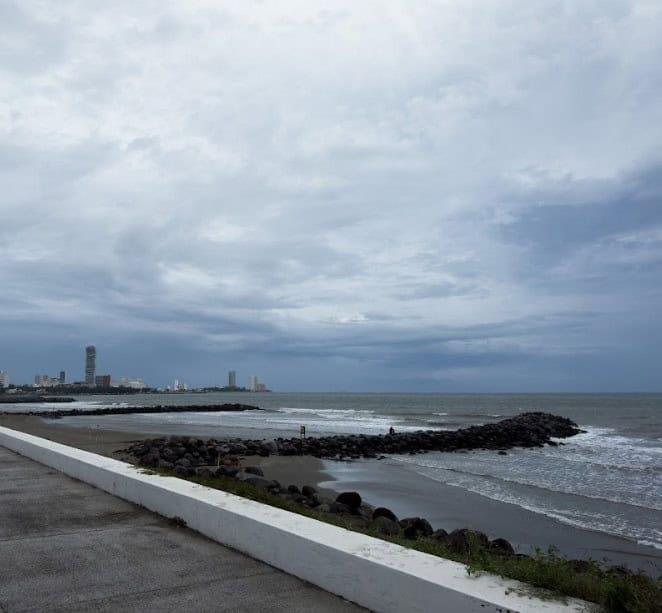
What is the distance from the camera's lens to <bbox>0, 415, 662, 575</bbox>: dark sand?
9312mm

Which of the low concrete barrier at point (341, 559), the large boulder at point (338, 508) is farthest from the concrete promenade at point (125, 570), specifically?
the large boulder at point (338, 508)

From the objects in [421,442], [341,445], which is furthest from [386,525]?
[421,442]

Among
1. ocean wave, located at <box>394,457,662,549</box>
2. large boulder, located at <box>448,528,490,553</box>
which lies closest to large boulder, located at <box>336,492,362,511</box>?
large boulder, located at <box>448,528,490,553</box>

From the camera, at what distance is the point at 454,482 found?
15.9 metres

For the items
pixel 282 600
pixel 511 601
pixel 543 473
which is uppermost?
pixel 511 601

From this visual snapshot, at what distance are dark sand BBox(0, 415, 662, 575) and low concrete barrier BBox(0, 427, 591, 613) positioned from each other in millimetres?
5588

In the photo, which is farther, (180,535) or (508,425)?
(508,425)


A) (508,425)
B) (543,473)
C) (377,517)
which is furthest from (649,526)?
(508,425)

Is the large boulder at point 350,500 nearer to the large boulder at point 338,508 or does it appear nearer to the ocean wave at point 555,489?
the large boulder at point 338,508

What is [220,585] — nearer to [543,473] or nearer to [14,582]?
[14,582]

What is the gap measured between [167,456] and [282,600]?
42.4 ft

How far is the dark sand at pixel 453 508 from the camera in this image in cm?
931

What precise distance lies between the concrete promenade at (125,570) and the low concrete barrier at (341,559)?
0.10m

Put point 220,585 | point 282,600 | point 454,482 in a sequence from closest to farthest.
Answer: point 282,600
point 220,585
point 454,482
